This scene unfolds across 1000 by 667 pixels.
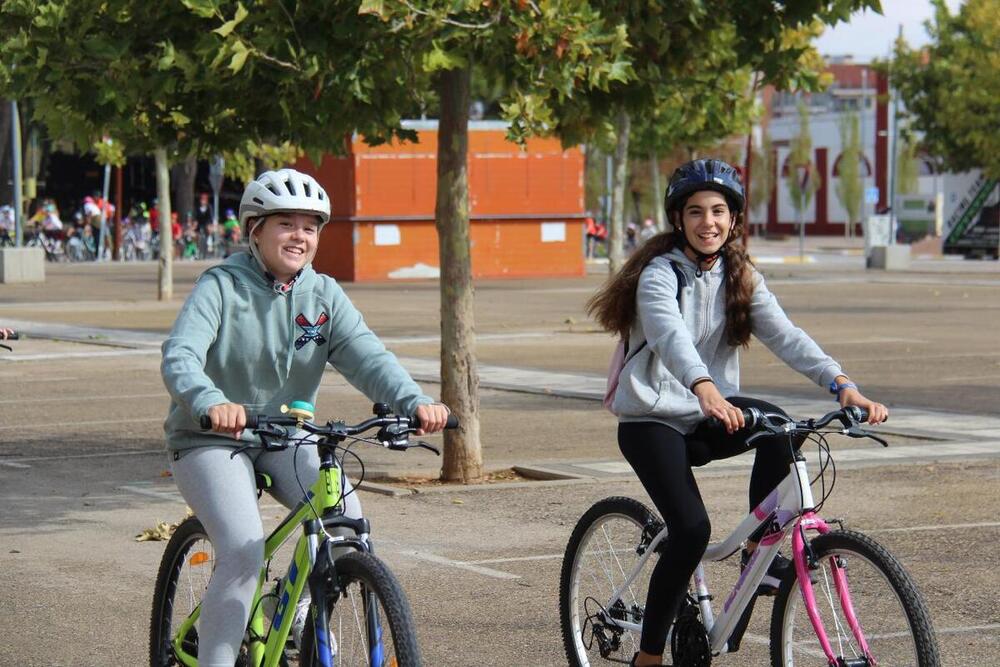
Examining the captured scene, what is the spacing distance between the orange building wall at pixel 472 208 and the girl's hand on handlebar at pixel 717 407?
3555 centimetres

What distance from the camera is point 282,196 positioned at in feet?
16.1

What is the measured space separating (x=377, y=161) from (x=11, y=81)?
31.8 m

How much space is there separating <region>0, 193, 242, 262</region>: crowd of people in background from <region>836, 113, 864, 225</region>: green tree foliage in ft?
128

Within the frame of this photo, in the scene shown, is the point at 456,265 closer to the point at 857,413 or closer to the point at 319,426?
the point at 857,413

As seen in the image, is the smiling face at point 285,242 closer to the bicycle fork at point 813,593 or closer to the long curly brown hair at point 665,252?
the long curly brown hair at point 665,252

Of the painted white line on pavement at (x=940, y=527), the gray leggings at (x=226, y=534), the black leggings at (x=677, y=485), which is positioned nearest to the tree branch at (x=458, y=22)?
the painted white line on pavement at (x=940, y=527)

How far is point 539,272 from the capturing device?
4409 cm

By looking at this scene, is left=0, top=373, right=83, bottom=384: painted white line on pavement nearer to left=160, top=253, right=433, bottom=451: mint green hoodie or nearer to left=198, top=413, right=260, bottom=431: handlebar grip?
left=160, top=253, right=433, bottom=451: mint green hoodie

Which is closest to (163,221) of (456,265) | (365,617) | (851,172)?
(456,265)

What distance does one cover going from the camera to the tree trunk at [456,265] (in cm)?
1104

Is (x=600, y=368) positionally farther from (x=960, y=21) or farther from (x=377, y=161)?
(x=960, y=21)

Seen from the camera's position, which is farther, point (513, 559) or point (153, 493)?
point (153, 493)

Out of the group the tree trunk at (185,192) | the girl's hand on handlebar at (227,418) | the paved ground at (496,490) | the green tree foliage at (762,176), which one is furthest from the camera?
the green tree foliage at (762,176)

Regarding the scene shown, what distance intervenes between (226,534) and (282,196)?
884 millimetres
